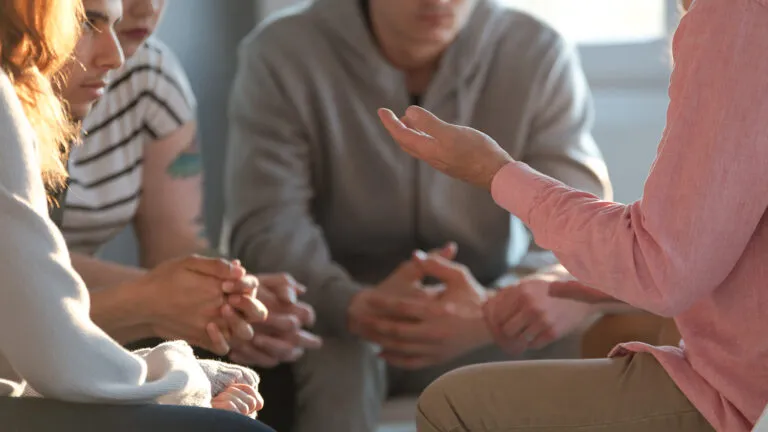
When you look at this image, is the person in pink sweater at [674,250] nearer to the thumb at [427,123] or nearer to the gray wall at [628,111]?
the thumb at [427,123]

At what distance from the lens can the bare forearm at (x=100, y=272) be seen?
166cm

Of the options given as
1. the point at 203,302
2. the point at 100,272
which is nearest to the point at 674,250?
the point at 203,302

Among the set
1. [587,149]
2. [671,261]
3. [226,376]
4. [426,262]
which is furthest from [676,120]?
[587,149]

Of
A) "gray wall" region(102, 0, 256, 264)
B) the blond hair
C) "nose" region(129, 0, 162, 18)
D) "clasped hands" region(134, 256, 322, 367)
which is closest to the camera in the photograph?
the blond hair

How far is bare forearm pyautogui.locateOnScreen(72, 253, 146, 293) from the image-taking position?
1660mm

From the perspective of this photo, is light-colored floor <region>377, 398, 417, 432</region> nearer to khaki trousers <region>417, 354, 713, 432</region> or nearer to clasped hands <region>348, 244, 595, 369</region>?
clasped hands <region>348, 244, 595, 369</region>

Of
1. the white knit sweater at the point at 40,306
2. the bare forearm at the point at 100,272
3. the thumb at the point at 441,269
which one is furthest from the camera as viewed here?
the thumb at the point at 441,269

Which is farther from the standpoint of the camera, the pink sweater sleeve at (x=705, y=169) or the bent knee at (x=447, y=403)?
the bent knee at (x=447, y=403)

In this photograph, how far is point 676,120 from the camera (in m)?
0.95

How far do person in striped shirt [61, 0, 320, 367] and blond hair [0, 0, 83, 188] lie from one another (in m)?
0.21

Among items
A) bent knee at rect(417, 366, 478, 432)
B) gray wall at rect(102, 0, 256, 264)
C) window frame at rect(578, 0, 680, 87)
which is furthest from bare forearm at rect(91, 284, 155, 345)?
window frame at rect(578, 0, 680, 87)

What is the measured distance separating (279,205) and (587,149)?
1.68ft

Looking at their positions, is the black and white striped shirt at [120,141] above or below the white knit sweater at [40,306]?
below

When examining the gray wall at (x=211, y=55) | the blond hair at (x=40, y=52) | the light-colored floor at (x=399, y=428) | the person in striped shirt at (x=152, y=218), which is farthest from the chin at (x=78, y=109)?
the gray wall at (x=211, y=55)
